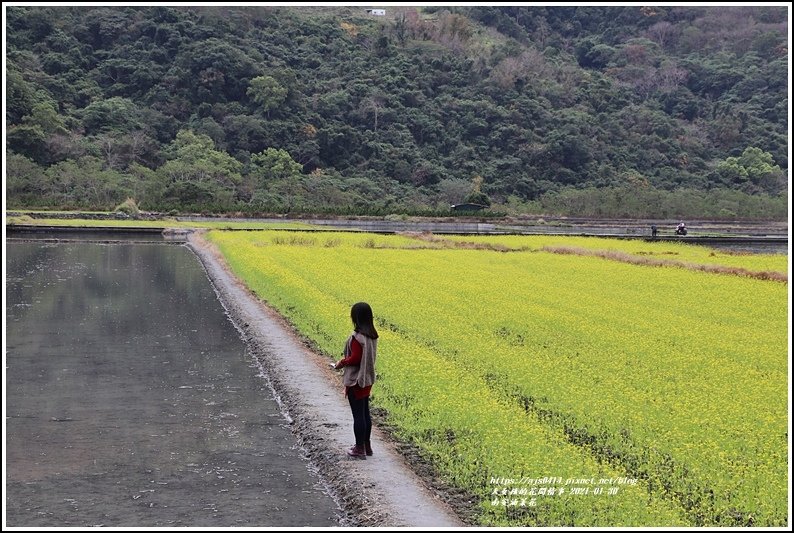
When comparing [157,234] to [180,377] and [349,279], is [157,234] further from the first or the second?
[180,377]

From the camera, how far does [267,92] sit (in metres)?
88.5

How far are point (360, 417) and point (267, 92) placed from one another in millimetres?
82768

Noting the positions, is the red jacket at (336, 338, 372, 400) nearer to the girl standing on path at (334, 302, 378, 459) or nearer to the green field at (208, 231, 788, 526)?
the girl standing on path at (334, 302, 378, 459)

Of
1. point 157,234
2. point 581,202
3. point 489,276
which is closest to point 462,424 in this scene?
point 489,276

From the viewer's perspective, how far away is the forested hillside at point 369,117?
2852 inches

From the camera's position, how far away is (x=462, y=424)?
8.91 m

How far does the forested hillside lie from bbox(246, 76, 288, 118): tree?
14 centimetres

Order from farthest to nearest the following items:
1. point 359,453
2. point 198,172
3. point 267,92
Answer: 1. point 267,92
2. point 198,172
3. point 359,453

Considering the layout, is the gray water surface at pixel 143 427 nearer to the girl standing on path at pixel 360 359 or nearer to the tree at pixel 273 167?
the girl standing on path at pixel 360 359

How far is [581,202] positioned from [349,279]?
5757 cm

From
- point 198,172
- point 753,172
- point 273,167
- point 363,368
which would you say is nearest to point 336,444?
point 363,368

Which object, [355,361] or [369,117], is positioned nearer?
[355,361]

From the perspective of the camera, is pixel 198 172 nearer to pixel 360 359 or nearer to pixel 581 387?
pixel 581 387

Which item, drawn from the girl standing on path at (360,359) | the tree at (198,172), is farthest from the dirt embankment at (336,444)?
the tree at (198,172)
